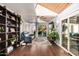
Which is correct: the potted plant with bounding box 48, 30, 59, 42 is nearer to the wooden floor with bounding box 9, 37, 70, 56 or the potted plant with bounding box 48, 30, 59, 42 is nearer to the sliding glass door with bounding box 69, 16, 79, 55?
the wooden floor with bounding box 9, 37, 70, 56

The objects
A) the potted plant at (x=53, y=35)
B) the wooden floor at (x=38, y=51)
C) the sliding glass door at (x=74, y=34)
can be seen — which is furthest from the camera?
the potted plant at (x=53, y=35)

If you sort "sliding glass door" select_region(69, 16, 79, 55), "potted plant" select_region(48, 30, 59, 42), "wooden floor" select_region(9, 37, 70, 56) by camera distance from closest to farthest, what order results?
"sliding glass door" select_region(69, 16, 79, 55)
"wooden floor" select_region(9, 37, 70, 56)
"potted plant" select_region(48, 30, 59, 42)

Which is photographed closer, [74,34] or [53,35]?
[74,34]

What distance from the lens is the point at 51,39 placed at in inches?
331

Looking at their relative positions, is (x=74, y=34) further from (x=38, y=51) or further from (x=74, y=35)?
(x=38, y=51)

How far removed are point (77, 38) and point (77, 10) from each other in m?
0.96

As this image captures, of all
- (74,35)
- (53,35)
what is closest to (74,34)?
(74,35)

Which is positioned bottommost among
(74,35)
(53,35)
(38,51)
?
(38,51)

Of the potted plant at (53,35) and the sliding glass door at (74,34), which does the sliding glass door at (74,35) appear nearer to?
the sliding glass door at (74,34)

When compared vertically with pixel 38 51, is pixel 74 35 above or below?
above

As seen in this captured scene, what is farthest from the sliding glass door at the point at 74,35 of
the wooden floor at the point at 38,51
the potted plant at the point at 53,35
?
the potted plant at the point at 53,35

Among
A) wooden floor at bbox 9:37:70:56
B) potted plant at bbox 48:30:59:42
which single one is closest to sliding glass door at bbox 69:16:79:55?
wooden floor at bbox 9:37:70:56

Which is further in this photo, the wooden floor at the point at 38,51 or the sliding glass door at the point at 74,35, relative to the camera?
the wooden floor at the point at 38,51

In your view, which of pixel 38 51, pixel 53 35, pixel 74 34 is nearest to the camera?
pixel 74 34
